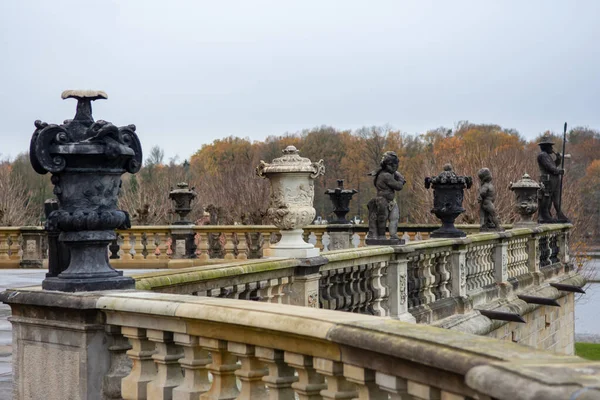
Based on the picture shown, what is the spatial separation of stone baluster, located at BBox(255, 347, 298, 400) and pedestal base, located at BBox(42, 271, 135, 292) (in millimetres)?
1803

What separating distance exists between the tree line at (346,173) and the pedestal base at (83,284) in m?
26.8

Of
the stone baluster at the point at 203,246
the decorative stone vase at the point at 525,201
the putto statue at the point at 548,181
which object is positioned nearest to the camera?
the decorative stone vase at the point at 525,201

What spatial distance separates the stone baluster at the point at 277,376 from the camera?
14.9ft

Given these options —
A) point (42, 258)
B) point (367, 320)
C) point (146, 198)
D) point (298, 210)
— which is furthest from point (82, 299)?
point (146, 198)

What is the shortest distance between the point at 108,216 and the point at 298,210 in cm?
408

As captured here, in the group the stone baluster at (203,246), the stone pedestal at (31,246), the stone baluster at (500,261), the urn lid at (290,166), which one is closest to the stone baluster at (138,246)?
the stone baluster at (203,246)

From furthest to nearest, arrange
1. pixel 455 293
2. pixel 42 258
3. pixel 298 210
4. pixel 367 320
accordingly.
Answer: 1. pixel 42 258
2. pixel 455 293
3. pixel 298 210
4. pixel 367 320

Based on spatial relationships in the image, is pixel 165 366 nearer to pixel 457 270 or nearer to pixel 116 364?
pixel 116 364

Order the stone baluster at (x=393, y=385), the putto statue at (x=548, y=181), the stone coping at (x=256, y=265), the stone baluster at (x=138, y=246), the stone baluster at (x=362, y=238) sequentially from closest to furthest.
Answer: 1. the stone baluster at (x=393, y=385)
2. the stone coping at (x=256, y=265)
3. the stone baluster at (x=138, y=246)
4. the stone baluster at (x=362, y=238)
5. the putto statue at (x=548, y=181)

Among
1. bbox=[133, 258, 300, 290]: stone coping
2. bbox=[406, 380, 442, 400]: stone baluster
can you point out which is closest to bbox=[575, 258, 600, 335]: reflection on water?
bbox=[133, 258, 300, 290]: stone coping

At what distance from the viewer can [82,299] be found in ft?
18.7

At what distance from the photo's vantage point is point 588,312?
46.9m

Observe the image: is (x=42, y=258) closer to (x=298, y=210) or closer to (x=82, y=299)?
(x=298, y=210)

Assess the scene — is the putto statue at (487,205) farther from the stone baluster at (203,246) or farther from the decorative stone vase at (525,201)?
the stone baluster at (203,246)
